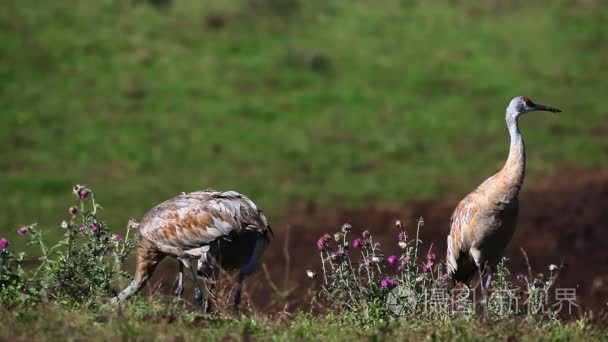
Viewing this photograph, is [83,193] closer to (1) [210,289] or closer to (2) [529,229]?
(1) [210,289]

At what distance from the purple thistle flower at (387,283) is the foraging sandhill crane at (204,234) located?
138 centimetres

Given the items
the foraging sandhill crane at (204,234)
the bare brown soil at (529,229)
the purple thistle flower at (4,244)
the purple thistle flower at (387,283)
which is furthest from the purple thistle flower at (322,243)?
the bare brown soil at (529,229)

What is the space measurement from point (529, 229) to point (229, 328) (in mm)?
11011

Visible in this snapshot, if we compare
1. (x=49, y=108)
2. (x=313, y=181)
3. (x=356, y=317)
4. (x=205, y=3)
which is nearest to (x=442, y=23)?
(x=205, y=3)

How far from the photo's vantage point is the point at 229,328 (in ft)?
25.1

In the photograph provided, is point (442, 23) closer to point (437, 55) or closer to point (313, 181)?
point (437, 55)

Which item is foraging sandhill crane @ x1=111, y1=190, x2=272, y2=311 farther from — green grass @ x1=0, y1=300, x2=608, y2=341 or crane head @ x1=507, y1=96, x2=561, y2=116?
crane head @ x1=507, y1=96, x2=561, y2=116

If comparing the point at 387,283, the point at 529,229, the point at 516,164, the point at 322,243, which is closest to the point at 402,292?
→ the point at 387,283

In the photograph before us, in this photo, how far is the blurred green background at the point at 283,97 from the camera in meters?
20.1

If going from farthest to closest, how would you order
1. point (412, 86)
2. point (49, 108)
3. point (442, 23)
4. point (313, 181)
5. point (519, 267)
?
point (442, 23), point (412, 86), point (49, 108), point (313, 181), point (519, 267)

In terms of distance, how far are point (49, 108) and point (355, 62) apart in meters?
6.56

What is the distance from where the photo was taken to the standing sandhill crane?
9.55 metres

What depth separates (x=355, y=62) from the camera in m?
24.8

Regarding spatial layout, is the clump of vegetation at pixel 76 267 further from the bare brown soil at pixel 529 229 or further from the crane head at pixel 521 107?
the bare brown soil at pixel 529 229
